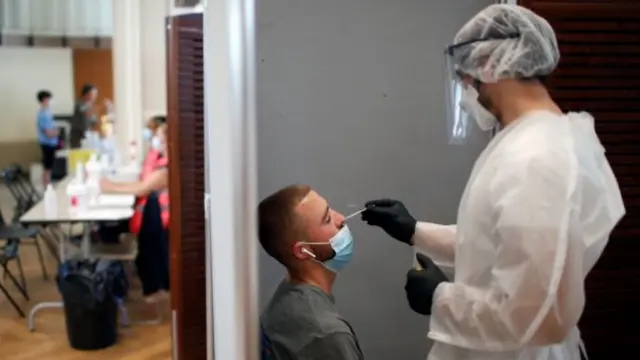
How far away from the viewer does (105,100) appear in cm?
432

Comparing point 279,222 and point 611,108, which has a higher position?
point 611,108

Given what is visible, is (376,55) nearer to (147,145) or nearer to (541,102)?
(541,102)

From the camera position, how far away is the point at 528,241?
1248 millimetres

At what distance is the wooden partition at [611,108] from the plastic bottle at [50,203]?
2.78m

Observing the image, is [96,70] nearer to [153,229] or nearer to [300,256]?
[153,229]

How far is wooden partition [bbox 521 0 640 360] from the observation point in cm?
199

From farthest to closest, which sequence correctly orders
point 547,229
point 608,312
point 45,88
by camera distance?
point 45,88 → point 608,312 → point 547,229

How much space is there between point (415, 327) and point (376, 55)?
0.93 meters

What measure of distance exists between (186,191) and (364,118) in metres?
0.64

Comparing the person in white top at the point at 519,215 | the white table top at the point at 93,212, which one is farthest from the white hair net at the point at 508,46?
the white table top at the point at 93,212

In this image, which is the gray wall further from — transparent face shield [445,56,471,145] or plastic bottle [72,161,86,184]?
plastic bottle [72,161,86,184]

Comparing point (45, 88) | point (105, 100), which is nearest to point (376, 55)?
point (105, 100)

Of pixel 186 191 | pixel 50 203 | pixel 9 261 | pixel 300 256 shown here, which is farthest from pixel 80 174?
pixel 300 256

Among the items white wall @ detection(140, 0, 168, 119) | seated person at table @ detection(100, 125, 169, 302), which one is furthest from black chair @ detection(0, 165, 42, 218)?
seated person at table @ detection(100, 125, 169, 302)
